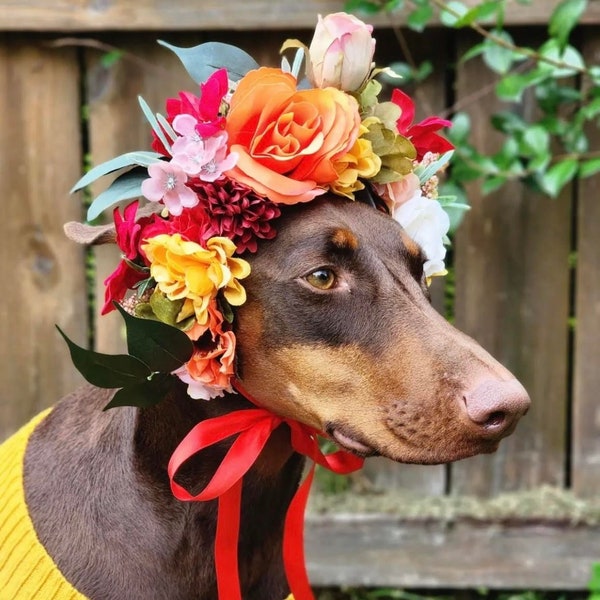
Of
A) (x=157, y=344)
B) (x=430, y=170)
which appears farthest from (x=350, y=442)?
A: (x=430, y=170)

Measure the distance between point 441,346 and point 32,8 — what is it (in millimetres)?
2069

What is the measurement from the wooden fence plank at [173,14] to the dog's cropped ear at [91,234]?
137cm

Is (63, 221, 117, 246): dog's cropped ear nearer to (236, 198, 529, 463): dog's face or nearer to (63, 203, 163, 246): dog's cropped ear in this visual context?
(63, 203, 163, 246): dog's cropped ear

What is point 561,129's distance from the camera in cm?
288

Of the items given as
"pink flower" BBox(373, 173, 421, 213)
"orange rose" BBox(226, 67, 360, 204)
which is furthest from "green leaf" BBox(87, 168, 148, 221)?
"pink flower" BBox(373, 173, 421, 213)

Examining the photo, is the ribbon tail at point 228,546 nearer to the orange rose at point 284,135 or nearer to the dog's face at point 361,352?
the dog's face at point 361,352

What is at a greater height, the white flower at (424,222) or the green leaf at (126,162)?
the green leaf at (126,162)

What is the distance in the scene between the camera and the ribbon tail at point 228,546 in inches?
66.1

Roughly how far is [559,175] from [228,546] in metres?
1.69

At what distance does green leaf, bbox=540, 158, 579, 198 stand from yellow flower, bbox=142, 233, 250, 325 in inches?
60.9

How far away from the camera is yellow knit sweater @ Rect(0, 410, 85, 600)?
5.52 ft

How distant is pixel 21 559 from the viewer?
5.67 ft

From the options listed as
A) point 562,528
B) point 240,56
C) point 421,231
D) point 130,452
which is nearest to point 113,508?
point 130,452

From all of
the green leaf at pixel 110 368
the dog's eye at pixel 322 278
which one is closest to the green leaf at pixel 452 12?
the dog's eye at pixel 322 278
